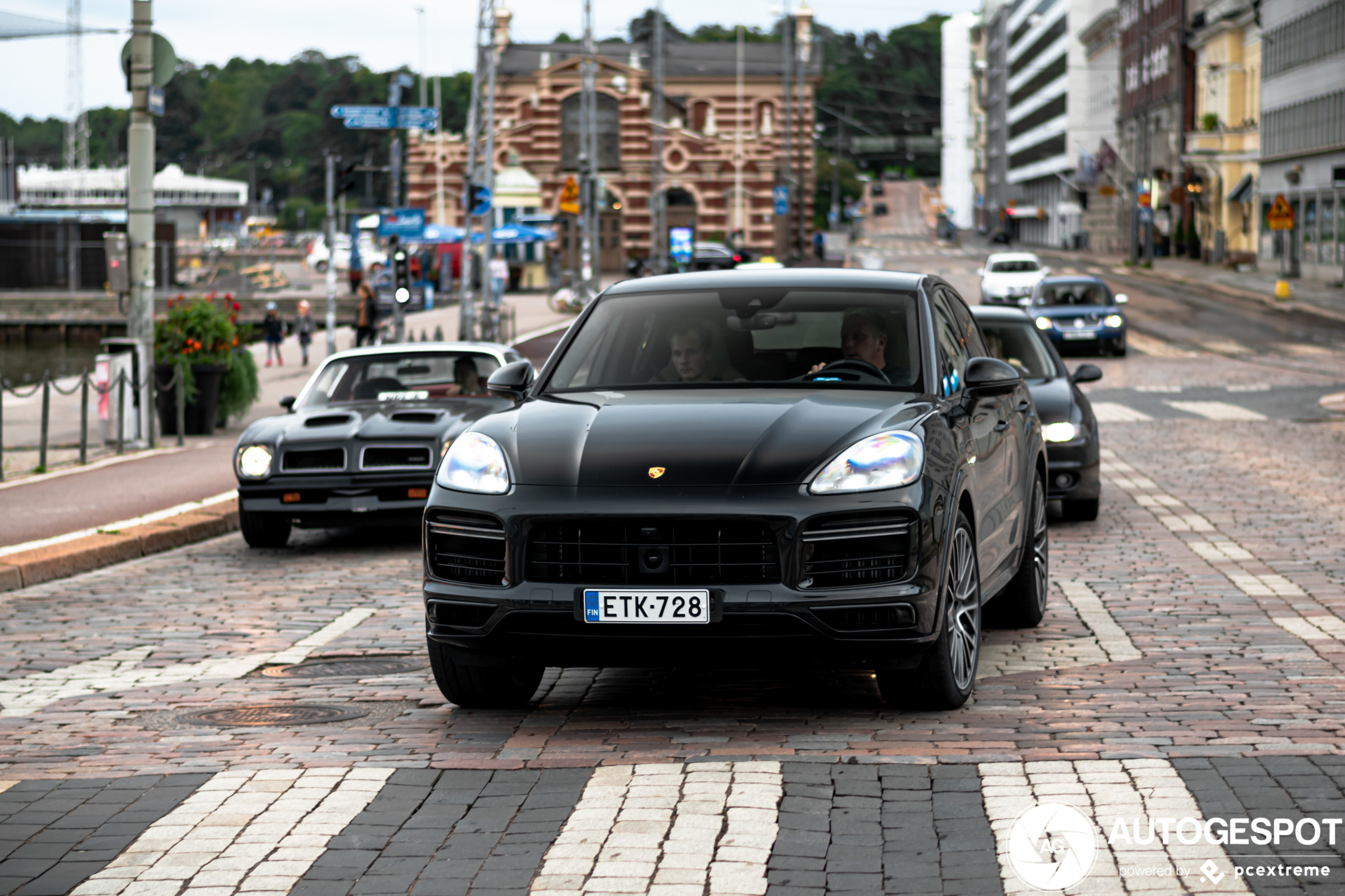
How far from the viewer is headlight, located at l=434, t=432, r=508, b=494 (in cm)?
654

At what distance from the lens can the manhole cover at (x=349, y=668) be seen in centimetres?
796

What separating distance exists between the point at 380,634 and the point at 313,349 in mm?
41847

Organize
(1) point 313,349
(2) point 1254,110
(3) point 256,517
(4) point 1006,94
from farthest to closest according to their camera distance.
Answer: (4) point 1006,94, (2) point 1254,110, (1) point 313,349, (3) point 256,517

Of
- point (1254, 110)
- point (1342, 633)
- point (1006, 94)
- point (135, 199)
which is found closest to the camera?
point (1342, 633)

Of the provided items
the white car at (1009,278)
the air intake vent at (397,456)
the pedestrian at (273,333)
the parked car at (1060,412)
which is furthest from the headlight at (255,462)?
the white car at (1009,278)

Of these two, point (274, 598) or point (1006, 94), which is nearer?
point (274, 598)

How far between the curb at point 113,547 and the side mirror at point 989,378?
6.66m

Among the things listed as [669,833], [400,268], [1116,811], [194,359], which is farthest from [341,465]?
[400,268]

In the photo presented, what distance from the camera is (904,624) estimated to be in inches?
249

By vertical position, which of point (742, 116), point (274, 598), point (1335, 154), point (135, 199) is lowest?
point (274, 598)

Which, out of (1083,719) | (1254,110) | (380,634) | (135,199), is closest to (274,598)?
(380,634)

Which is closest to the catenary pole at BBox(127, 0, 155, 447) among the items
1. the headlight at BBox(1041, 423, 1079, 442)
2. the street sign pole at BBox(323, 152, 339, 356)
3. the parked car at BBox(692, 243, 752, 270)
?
the street sign pole at BBox(323, 152, 339, 356)

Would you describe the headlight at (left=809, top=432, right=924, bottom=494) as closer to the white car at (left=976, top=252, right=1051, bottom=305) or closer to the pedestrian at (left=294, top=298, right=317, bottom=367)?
the pedestrian at (left=294, top=298, right=317, bottom=367)

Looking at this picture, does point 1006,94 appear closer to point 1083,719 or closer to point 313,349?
point 313,349
